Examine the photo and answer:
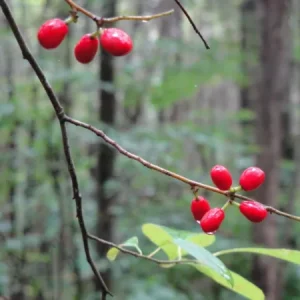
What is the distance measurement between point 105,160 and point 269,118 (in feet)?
3.32

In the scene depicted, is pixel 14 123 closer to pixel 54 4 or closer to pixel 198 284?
pixel 54 4

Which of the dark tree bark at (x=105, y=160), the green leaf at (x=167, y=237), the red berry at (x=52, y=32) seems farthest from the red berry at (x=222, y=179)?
the dark tree bark at (x=105, y=160)

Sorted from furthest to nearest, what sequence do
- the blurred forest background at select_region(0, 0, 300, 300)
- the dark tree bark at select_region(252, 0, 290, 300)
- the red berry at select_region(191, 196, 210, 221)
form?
1. the dark tree bark at select_region(252, 0, 290, 300)
2. the blurred forest background at select_region(0, 0, 300, 300)
3. the red berry at select_region(191, 196, 210, 221)

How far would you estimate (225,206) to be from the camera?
53 cm

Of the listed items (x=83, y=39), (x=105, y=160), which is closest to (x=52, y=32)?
(x=83, y=39)

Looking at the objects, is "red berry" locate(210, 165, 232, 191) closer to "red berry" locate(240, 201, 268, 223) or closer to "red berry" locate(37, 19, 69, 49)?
"red berry" locate(240, 201, 268, 223)

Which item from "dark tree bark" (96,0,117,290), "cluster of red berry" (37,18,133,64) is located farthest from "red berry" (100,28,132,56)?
"dark tree bark" (96,0,117,290)

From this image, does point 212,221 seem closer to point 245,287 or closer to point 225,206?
point 225,206

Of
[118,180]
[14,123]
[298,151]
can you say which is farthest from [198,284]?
[14,123]

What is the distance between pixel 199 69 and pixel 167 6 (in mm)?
1916

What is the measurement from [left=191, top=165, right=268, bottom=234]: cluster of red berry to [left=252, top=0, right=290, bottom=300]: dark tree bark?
7.18 feet

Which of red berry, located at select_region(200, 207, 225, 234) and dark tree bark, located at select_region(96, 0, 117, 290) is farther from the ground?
red berry, located at select_region(200, 207, 225, 234)

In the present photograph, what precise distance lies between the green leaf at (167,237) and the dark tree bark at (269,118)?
6.69ft

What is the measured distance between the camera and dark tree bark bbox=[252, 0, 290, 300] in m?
2.62
